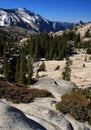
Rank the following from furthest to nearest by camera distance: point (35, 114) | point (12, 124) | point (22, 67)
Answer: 1. point (22, 67)
2. point (35, 114)
3. point (12, 124)

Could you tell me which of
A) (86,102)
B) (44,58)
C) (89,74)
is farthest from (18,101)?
(44,58)

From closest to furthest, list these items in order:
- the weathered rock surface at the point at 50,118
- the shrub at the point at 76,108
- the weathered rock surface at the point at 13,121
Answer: the weathered rock surface at the point at 13,121 < the weathered rock surface at the point at 50,118 < the shrub at the point at 76,108

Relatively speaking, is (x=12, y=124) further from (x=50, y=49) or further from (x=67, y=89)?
(x=50, y=49)

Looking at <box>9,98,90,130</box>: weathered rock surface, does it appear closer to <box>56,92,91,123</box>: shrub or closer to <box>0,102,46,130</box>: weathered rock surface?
<box>56,92,91,123</box>: shrub

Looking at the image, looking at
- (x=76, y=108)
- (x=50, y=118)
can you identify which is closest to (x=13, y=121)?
(x=50, y=118)

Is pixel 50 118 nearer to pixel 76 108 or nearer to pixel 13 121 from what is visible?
pixel 76 108

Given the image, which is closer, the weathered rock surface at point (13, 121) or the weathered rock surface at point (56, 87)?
the weathered rock surface at point (13, 121)

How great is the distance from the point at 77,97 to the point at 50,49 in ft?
521

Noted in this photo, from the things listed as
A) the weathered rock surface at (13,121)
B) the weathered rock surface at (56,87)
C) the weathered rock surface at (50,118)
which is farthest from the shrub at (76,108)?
the weathered rock surface at (13,121)

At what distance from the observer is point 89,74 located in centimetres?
12238

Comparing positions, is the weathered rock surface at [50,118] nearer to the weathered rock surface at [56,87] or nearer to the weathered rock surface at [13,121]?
the weathered rock surface at [13,121]

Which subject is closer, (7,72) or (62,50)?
(7,72)

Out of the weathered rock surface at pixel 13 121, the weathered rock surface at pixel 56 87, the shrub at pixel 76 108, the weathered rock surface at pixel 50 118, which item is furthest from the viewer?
the weathered rock surface at pixel 56 87

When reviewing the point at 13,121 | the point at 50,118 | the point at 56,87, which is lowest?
the point at 50,118
